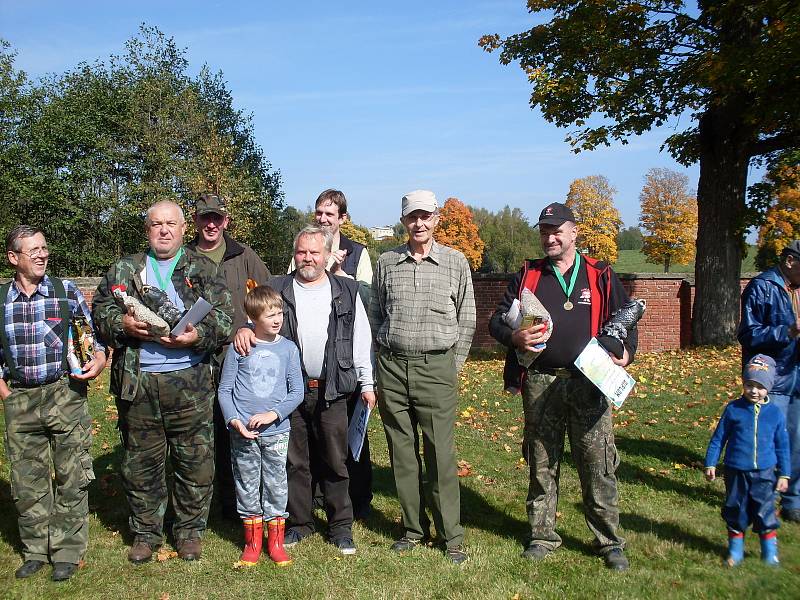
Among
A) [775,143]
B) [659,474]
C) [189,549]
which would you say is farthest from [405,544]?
[775,143]

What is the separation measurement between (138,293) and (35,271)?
66 cm

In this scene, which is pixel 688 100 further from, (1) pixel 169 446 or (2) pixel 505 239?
(2) pixel 505 239

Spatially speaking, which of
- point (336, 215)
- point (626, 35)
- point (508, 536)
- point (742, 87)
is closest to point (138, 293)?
point (336, 215)

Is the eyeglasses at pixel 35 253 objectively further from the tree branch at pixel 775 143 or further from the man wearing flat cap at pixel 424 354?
the tree branch at pixel 775 143

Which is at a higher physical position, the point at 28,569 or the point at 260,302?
the point at 260,302

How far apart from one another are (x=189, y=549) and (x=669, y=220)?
180 ft

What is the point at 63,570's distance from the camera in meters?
4.45

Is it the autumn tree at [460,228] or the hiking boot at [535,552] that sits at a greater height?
the autumn tree at [460,228]

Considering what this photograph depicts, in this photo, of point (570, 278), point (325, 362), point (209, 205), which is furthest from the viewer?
point (209, 205)

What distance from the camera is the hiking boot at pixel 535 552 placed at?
463 cm

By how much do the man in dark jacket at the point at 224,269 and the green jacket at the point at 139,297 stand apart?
0.45 m

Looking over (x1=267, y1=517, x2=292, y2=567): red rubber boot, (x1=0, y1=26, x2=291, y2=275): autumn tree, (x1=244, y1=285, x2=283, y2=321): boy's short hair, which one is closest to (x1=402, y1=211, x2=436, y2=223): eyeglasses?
(x1=244, y1=285, x2=283, y2=321): boy's short hair

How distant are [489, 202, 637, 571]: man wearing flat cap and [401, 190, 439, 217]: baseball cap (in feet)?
2.41

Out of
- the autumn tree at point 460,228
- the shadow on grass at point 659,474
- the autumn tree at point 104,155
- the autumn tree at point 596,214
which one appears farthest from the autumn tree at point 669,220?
the shadow on grass at point 659,474
